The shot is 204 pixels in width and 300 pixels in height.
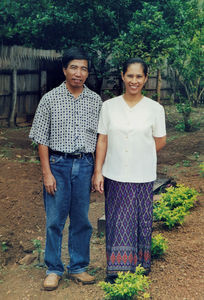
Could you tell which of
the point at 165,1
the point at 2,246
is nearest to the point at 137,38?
the point at 165,1

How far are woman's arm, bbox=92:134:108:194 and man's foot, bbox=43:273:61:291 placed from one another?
34.4 inches

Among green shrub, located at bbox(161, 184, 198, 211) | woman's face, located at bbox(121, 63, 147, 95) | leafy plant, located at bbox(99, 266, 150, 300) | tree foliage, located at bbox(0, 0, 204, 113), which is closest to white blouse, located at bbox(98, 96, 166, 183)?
woman's face, located at bbox(121, 63, 147, 95)

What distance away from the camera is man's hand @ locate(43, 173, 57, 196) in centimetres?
331

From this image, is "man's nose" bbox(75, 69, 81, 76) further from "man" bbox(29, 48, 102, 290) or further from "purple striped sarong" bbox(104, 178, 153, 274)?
"purple striped sarong" bbox(104, 178, 153, 274)

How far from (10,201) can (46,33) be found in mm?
4915

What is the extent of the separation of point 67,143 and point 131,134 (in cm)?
51

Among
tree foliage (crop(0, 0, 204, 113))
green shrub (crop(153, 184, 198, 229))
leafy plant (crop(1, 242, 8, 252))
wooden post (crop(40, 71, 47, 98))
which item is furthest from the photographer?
wooden post (crop(40, 71, 47, 98))

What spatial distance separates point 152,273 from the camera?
368 cm

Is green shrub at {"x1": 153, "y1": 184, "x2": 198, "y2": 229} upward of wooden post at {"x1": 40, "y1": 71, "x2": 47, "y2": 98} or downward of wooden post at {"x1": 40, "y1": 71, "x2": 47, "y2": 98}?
downward

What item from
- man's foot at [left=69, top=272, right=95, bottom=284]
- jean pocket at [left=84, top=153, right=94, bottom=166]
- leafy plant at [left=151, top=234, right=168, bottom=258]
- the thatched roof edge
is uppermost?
the thatched roof edge

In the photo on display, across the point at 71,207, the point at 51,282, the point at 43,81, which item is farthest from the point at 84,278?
the point at 43,81

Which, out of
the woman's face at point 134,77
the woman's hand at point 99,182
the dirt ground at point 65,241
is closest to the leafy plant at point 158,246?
the dirt ground at point 65,241

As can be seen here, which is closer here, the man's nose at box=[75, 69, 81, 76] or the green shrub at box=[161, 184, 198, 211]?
the man's nose at box=[75, 69, 81, 76]

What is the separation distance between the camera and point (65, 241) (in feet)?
15.6
